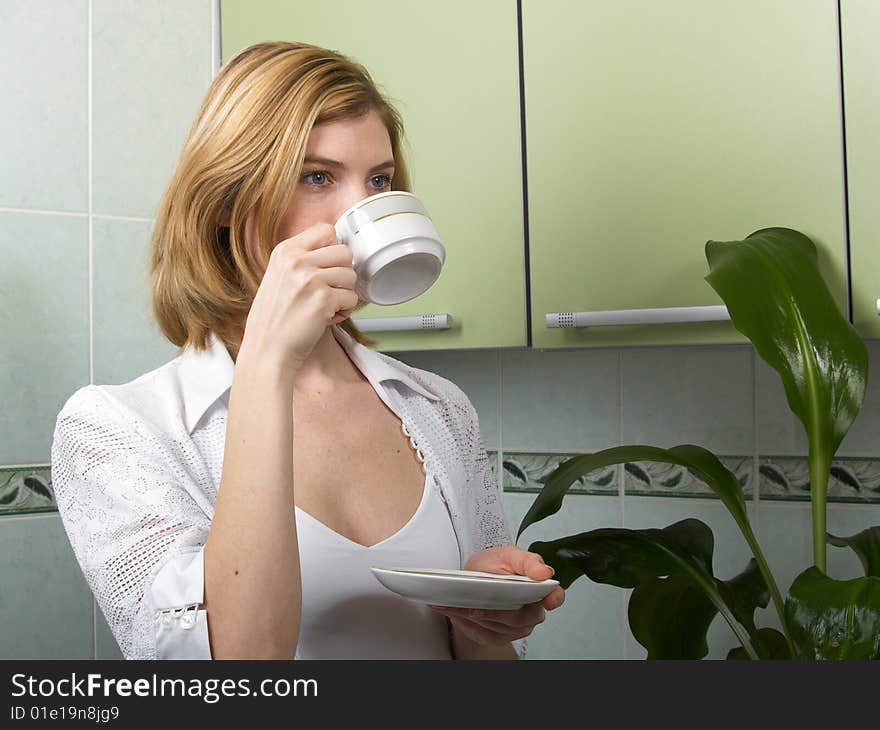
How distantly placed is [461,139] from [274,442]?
2.63ft

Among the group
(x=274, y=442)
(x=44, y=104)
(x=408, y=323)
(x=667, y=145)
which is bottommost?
(x=274, y=442)

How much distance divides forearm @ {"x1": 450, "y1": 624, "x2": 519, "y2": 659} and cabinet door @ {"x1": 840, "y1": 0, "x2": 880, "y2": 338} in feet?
1.96

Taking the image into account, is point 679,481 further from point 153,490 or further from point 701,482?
point 153,490

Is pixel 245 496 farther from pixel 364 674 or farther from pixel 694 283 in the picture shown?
pixel 694 283

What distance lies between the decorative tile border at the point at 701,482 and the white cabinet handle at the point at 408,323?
1.41 ft

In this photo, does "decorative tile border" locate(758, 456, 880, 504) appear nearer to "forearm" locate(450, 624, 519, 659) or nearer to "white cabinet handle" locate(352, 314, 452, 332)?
"white cabinet handle" locate(352, 314, 452, 332)

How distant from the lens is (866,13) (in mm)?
1163

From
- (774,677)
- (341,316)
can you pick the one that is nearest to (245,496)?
(341,316)

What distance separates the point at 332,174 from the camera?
3.22ft

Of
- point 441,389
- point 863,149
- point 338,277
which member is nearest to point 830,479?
point 863,149

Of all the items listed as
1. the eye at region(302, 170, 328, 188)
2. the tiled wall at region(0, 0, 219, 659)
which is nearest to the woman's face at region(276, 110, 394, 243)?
the eye at region(302, 170, 328, 188)

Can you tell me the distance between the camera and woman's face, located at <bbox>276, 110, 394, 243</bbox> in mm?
967

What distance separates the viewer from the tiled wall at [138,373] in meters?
1.49

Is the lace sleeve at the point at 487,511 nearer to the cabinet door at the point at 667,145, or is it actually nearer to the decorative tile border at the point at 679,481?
the cabinet door at the point at 667,145
